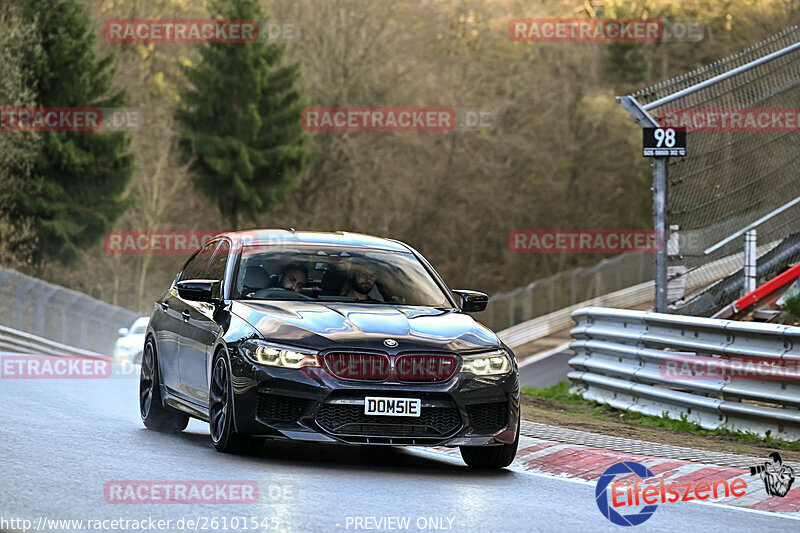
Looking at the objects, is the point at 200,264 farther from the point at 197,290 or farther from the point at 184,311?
the point at 197,290

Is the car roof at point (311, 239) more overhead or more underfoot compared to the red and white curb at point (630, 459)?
more overhead

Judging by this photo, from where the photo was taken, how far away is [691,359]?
13.2m

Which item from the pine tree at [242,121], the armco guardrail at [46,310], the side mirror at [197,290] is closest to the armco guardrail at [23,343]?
the armco guardrail at [46,310]

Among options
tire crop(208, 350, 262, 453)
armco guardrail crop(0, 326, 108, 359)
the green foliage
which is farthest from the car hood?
armco guardrail crop(0, 326, 108, 359)

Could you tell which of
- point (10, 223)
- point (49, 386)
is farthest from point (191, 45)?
point (49, 386)

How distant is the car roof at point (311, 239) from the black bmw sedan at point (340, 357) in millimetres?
29

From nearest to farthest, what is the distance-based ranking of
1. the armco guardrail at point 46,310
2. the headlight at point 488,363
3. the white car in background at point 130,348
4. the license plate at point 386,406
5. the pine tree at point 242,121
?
the license plate at point 386,406
the headlight at point 488,363
the white car in background at point 130,348
the armco guardrail at point 46,310
the pine tree at point 242,121

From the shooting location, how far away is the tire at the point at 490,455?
9453mm

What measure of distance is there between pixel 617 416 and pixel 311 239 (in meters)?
5.07

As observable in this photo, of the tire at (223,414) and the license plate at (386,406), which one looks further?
the tire at (223,414)

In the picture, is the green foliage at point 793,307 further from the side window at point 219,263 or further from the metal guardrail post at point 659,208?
the side window at point 219,263

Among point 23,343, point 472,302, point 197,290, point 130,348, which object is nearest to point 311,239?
point 197,290

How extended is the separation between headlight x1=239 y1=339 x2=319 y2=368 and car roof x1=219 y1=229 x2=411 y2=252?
1.70 m

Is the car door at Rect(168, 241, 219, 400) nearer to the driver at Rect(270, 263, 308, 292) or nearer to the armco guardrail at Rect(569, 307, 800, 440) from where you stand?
the driver at Rect(270, 263, 308, 292)
